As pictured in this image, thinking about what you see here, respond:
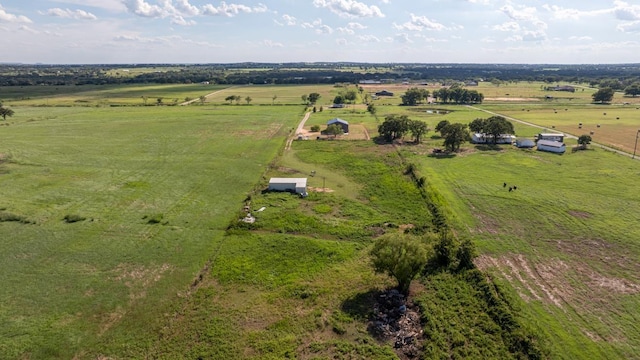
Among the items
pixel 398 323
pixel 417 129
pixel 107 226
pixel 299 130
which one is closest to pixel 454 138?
pixel 417 129

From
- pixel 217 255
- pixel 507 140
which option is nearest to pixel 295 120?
pixel 507 140

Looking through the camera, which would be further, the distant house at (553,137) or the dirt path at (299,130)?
the dirt path at (299,130)

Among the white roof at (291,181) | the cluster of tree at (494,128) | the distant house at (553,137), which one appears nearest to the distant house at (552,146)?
the distant house at (553,137)

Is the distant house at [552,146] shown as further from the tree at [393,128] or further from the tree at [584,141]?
the tree at [393,128]

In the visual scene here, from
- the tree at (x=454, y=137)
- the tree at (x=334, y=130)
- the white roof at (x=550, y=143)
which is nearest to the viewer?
the tree at (x=454, y=137)

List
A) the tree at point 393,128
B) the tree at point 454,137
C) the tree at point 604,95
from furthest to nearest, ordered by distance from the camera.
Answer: the tree at point 604,95 < the tree at point 393,128 < the tree at point 454,137

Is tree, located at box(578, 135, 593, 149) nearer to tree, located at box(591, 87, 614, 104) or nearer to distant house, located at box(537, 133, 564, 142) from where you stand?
distant house, located at box(537, 133, 564, 142)

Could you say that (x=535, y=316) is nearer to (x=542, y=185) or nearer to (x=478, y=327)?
(x=478, y=327)

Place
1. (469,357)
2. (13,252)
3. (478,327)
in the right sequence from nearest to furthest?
(469,357), (478,327), (13,252)
